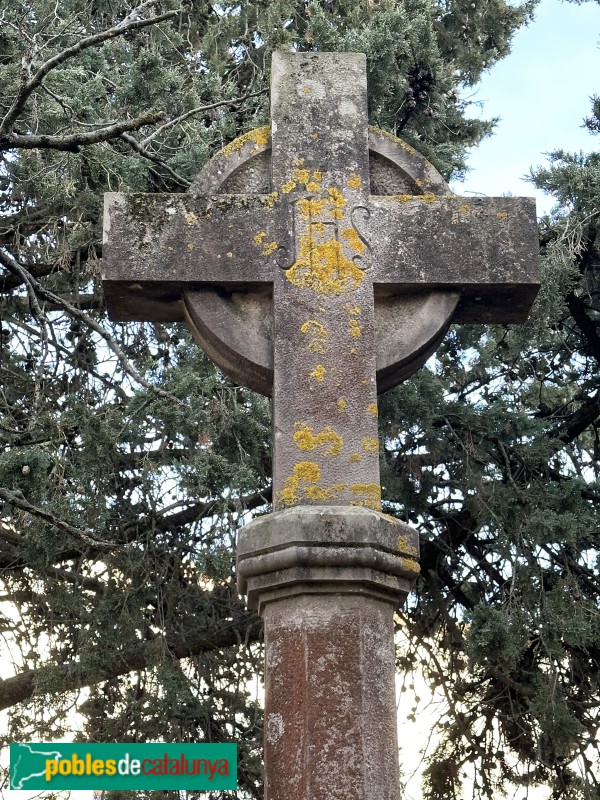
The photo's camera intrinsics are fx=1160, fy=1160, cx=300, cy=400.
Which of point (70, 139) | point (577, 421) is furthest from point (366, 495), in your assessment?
point (577, 421)

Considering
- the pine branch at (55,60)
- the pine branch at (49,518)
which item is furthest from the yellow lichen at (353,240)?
the pine branch at (49,518)

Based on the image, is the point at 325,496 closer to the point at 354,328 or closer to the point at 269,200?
the point at 354,328

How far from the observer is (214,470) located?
23.8 feet

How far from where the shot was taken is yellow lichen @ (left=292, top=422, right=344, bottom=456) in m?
A: 3.71

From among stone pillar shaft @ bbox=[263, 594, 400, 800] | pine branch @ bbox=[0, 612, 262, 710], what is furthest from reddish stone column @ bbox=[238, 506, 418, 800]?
pine branch @ bbox=[0, 612, 262, 710]

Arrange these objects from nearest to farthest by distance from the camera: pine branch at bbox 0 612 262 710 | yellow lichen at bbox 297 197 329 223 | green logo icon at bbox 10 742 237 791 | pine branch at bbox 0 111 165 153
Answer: yellow lichen at bbox 297 197 329 223, green logo icon at bbox 10 742 237 791, pine branch at bbox 0 111 165 153, pine branch at bbox 0 612 262 710

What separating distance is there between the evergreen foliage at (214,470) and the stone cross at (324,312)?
2.67 metres

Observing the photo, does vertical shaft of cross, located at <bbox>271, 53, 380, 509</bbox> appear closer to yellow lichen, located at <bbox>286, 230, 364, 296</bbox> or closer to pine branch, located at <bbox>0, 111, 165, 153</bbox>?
yellow lichen, located at <bbox>286, 230, 364, 296</bbox>

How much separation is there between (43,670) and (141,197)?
165 inches

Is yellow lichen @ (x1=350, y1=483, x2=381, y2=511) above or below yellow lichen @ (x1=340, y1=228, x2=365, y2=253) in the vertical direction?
below

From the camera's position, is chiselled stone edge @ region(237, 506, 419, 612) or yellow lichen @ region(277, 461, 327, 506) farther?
yellow lichen @ region(277, 461, 327, 506)

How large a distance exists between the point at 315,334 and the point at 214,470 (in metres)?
3.47

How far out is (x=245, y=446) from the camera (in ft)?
25.6

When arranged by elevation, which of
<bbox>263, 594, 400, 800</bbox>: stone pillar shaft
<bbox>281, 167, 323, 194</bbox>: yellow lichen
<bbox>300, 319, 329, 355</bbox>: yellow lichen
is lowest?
<bbox>263, 594, 400, 800</bbox>: stone pillar shaft
